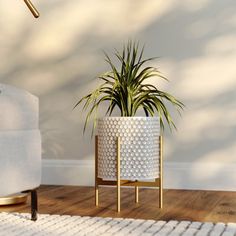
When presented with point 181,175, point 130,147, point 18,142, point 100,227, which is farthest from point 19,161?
point 181,175

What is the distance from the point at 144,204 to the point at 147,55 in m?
0.99

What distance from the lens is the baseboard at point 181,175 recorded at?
128 inches

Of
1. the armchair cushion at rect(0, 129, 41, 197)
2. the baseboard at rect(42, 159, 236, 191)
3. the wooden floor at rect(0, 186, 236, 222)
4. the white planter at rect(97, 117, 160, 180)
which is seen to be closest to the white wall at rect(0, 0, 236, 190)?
the baseboard at rect(42, 159, 236, 191)

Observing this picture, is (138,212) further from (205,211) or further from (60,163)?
(60,163)

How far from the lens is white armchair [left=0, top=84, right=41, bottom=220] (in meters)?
2.11

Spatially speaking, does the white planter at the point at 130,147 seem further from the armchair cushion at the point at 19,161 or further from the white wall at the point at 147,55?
the white wall at the point at 147,55

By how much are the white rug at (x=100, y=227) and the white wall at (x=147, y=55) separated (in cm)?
112

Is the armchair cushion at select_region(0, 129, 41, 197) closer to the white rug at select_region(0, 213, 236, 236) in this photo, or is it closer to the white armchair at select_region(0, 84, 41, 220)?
the white armchair at select_region(0, 84, 41, 220)

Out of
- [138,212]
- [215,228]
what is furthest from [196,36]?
[215,228]

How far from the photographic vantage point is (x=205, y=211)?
2.55 meters

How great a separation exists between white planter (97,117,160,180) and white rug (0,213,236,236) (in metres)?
0.33

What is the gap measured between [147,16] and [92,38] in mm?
358

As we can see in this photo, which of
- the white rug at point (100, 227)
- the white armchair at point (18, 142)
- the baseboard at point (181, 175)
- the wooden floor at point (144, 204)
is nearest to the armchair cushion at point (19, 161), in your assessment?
the white armchair at point (18, 142)

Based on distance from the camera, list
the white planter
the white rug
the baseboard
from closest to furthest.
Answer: the white rug < the white planter < the baseboard
